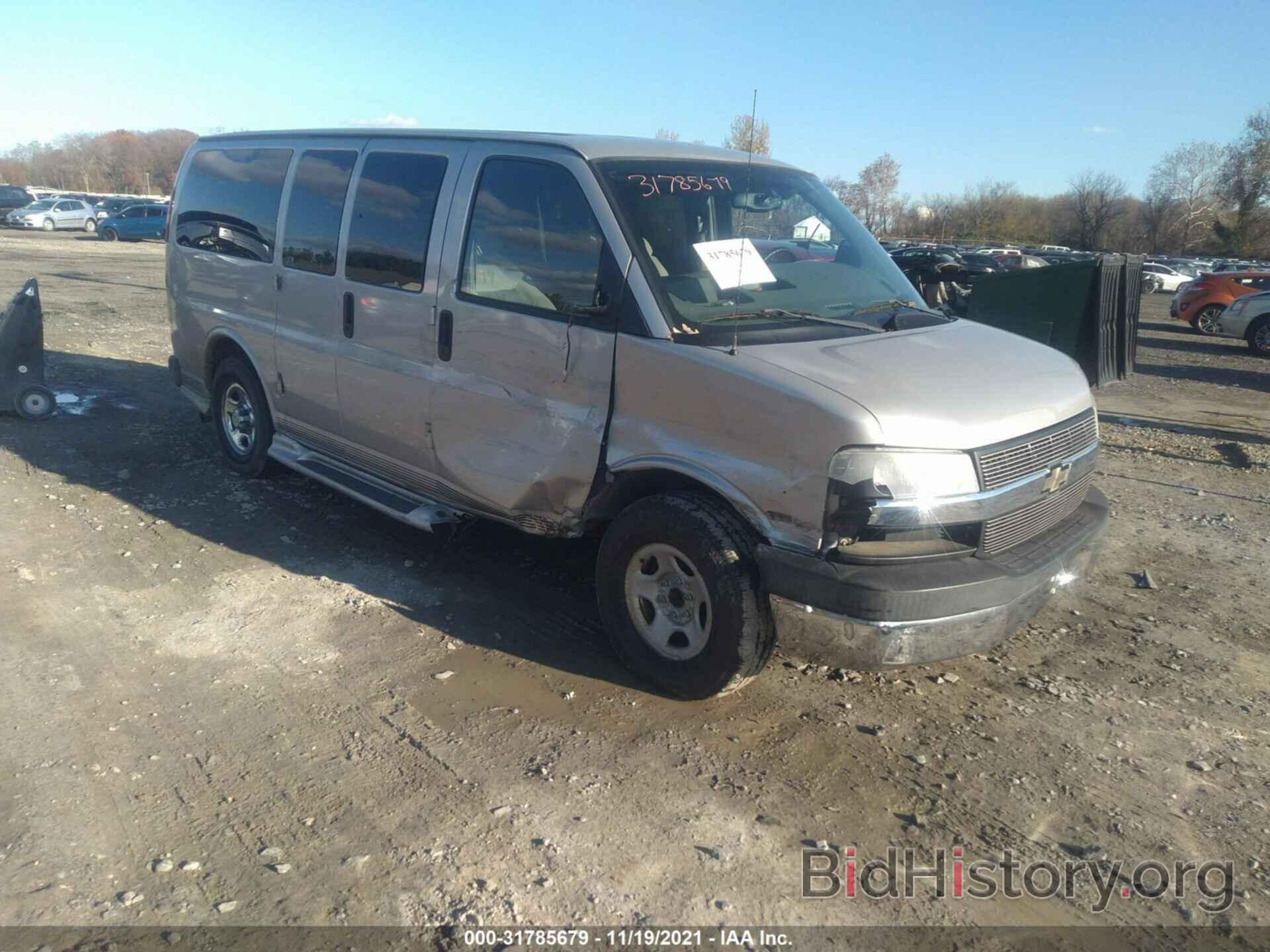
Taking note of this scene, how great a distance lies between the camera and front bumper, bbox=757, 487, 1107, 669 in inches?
128

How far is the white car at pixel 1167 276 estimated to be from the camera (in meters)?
38.3

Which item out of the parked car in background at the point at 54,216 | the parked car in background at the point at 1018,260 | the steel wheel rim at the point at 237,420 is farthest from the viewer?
the parked car in background at the point at 54,216

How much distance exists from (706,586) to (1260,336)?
18.2m

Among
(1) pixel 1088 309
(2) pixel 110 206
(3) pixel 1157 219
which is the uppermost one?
(3) pixel 1157 219

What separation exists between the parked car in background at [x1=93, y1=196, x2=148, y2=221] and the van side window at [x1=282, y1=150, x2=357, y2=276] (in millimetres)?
37646

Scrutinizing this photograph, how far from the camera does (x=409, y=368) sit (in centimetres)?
479

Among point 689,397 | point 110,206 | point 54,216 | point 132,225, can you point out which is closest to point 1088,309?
point 689,397

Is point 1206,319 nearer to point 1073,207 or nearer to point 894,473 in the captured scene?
point 894,473

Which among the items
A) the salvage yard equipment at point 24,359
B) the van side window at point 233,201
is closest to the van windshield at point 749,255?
the van side window at point 233,201

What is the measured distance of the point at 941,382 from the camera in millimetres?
3523

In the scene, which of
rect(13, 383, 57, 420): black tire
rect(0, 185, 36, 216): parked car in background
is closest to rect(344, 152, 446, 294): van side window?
rect(13, 383, 57, 420): black tire

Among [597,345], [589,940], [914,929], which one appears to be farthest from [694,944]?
[597,345]

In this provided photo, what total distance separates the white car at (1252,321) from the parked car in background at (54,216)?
41.2 meters

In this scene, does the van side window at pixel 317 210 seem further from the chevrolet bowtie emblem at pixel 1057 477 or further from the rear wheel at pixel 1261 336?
the rear wheel at pixel 1261 336
